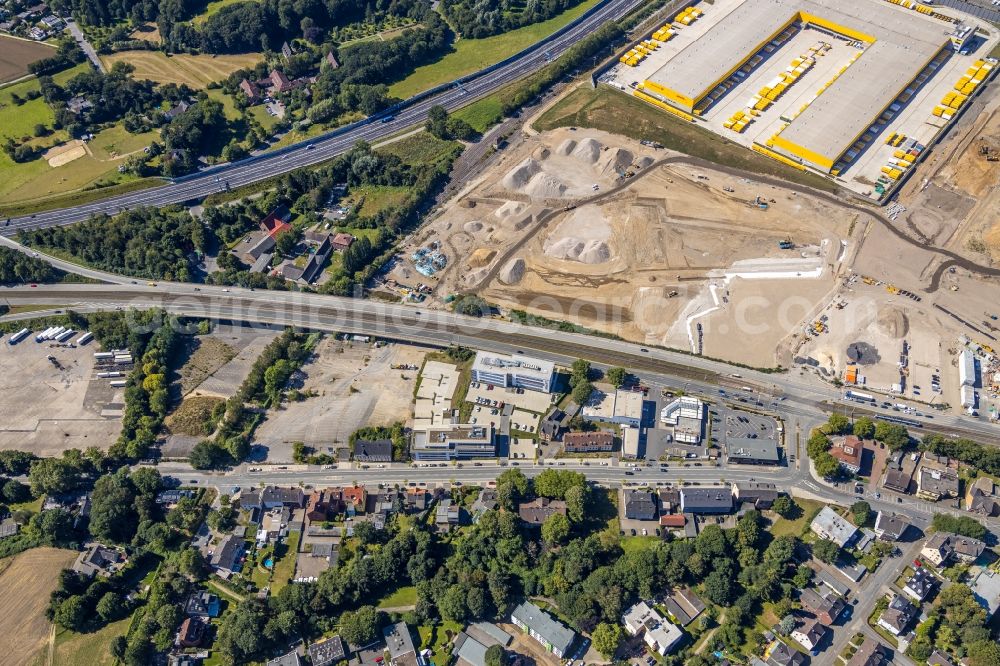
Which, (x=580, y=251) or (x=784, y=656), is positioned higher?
(x=580, y=251)

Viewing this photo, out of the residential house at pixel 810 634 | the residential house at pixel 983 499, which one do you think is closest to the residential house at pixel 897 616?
the residential house at pixel 810 634

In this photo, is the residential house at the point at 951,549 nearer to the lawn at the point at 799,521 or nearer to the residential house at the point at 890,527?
the residential house at the point at 890,527

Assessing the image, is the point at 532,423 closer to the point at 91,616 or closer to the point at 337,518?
the point at 337,518

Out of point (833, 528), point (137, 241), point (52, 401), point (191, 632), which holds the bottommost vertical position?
point (191, 632)

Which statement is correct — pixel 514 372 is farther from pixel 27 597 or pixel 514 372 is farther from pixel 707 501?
pixel 27 597

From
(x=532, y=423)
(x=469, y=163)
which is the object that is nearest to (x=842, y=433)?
(x=532, y=423)

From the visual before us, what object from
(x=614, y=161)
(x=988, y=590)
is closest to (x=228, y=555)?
(x=988, y=590)

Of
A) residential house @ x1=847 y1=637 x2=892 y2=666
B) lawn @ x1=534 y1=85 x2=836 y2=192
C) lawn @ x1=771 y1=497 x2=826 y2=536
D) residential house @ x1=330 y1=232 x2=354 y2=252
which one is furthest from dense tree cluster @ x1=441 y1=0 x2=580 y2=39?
residential house @ x1=847 y1=637 x2=892 y2=666
